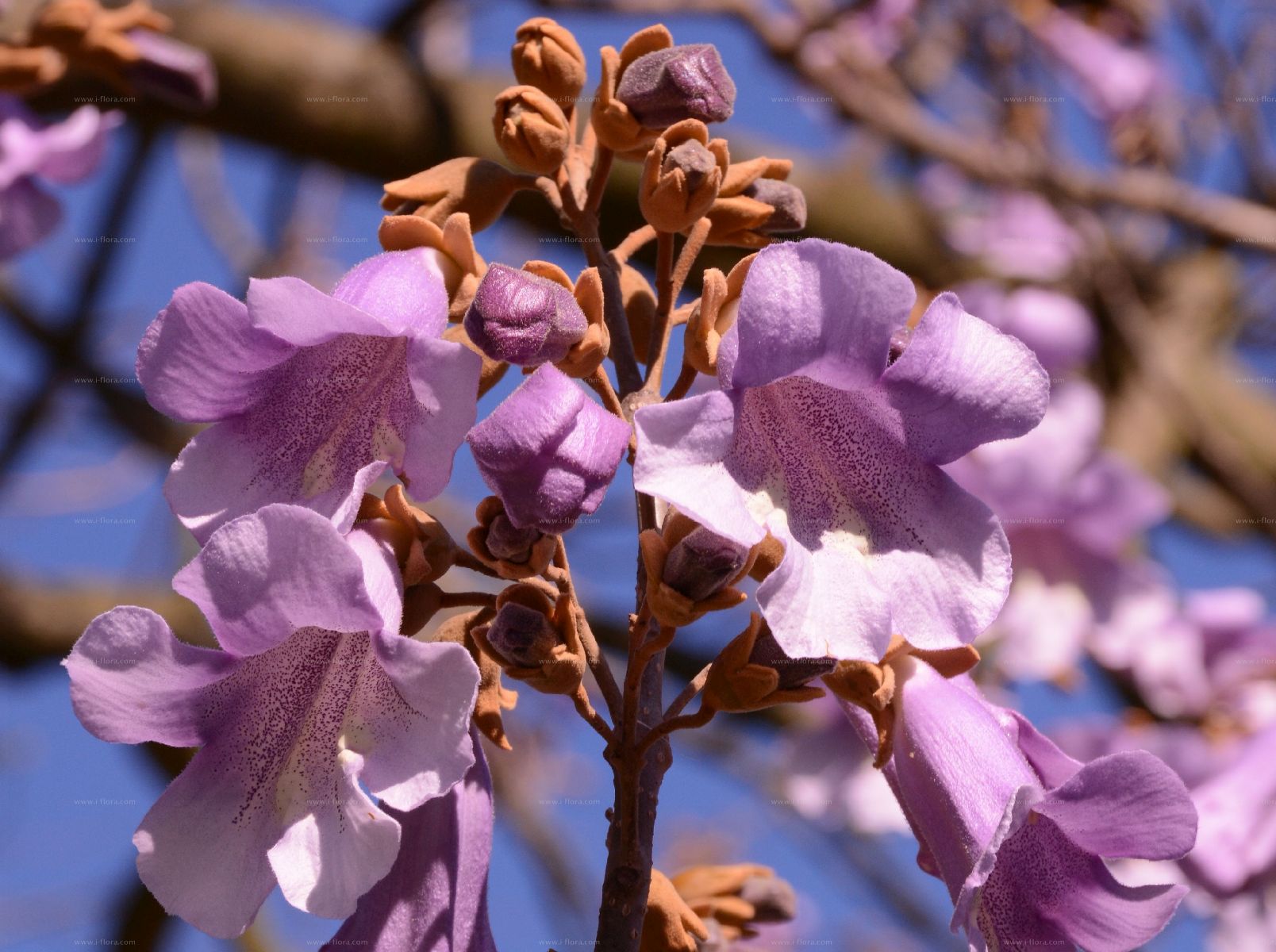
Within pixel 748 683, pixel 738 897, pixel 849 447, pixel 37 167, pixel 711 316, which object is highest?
pixel 711 316

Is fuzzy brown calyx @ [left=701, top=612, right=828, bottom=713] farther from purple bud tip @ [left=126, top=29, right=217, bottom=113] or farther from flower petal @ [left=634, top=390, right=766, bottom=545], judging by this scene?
purple bud tip @ [left=126, top=29, right=217, bottom=113]

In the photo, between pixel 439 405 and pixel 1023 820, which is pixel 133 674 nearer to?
pixel 439 405

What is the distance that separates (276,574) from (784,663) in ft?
1.20

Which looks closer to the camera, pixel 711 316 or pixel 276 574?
pixel 276 574

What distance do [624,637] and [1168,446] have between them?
1.66 meters

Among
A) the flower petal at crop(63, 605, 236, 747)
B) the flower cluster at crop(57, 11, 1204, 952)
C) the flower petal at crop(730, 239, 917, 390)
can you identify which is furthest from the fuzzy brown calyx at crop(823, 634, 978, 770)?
the flower petal at crop(63, 605, 236, 747)

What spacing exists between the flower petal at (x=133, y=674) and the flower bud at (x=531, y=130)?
1.58ft

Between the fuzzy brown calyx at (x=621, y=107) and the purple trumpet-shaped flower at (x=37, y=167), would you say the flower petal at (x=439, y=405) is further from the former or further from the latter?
the purple trumpet-shaped flower at (x=37, y=167)

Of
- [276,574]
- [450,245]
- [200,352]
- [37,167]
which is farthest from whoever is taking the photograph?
[37,167]

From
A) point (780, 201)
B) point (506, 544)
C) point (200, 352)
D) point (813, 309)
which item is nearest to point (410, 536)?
point (506, 544)

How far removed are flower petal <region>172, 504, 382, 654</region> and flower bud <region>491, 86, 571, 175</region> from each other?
1.38 ft

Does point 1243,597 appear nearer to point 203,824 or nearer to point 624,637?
point 624,637

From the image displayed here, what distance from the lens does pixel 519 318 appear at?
0.91 m

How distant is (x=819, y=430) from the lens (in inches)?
41.0
